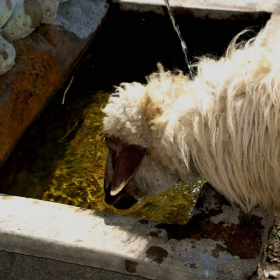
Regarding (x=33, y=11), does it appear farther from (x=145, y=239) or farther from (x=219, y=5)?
(x=145, y=239)

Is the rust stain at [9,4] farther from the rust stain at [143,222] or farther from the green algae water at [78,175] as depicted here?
the rust stain at [143,222]

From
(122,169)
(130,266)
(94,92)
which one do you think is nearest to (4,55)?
(94,92)

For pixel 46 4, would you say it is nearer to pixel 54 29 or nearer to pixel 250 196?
pixel 54 29

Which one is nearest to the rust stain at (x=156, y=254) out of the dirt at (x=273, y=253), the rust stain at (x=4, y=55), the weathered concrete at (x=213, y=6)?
the dirt at (x=273, y=253)

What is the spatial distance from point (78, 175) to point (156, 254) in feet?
4.94

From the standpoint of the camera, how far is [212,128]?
2.68 metres

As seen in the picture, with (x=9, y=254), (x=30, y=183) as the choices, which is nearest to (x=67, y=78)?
(x=30, y=183)

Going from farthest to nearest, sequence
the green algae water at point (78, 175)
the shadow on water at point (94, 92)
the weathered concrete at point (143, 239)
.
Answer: the shadow on water at point (94, 92)
the green algae water at point (78, 175)
the weathered concrete at point (143, 239)

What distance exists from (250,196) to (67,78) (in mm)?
2470

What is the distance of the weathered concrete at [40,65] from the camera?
397 centimetres

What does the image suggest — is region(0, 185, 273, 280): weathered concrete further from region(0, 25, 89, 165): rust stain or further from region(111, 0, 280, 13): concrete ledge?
region(111, 0, 280, 13): concrete ledge

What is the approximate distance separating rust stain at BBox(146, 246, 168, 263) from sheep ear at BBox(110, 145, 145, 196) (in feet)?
1.54

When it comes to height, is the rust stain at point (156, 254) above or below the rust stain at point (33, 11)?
below

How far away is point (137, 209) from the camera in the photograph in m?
3.65
